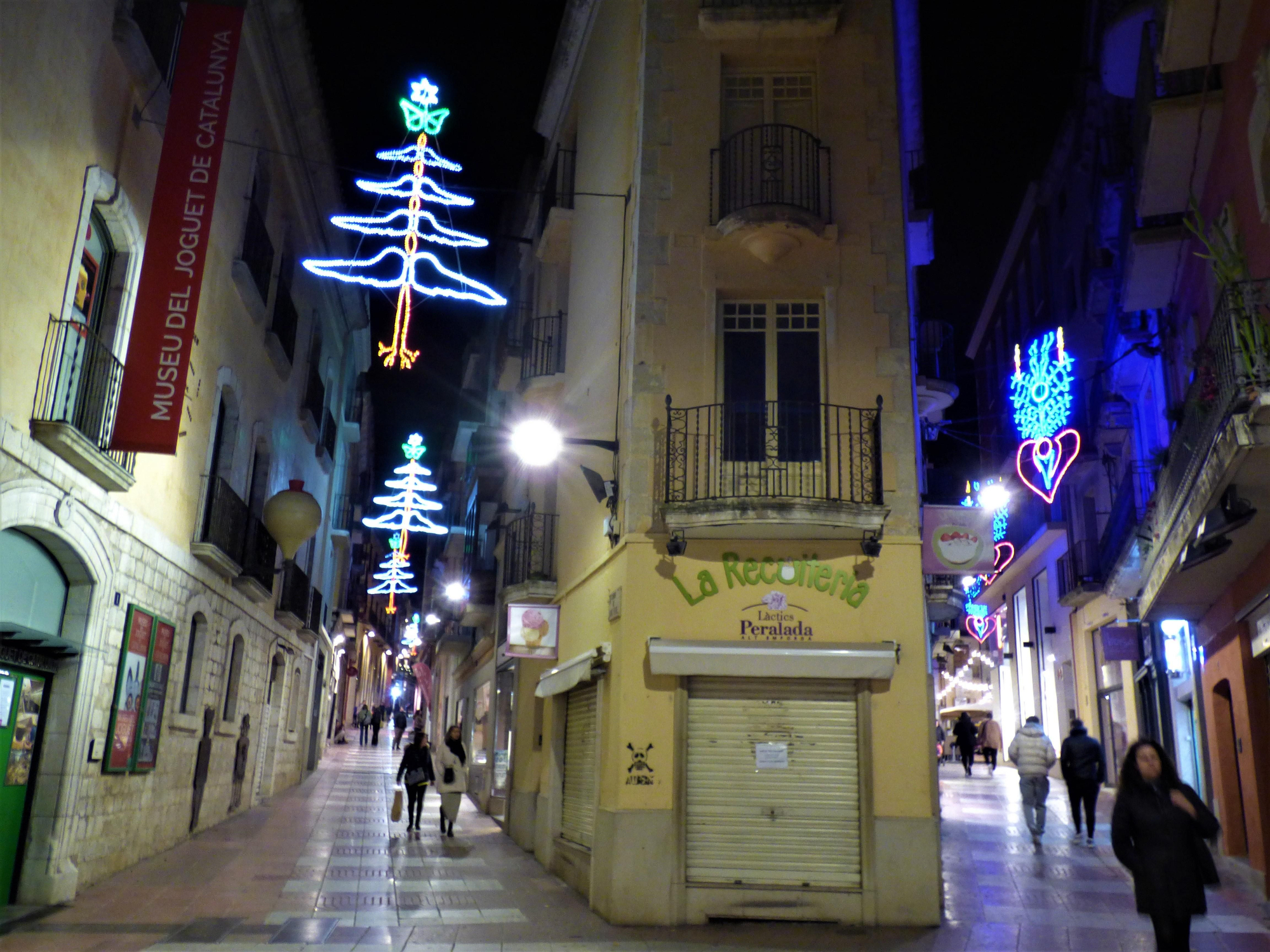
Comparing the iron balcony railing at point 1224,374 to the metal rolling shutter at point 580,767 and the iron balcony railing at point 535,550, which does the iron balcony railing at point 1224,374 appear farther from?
the iron balcony railing at point 535,550

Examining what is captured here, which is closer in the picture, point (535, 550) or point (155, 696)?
point (155, 696)

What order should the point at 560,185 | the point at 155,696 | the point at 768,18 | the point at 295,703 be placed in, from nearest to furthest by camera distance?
the point at 768,18, the point at 155,696, the point at 560,185, the point at 295,703

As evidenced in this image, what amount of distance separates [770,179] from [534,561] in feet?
23.6

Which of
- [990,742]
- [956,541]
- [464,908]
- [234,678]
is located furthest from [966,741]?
[464,908]

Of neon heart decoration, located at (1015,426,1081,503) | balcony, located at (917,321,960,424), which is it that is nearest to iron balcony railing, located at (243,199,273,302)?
balcony, located at (917,321,960,424)

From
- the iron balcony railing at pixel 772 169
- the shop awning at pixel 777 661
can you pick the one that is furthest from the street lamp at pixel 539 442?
the iron balcony railing at pixel 772 169

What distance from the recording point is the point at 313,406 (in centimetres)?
2330

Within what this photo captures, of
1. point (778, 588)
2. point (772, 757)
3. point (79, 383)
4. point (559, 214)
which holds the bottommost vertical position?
point (772, 757)

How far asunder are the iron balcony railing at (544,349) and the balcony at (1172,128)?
8865 mm

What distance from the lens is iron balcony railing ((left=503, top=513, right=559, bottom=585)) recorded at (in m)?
16.2

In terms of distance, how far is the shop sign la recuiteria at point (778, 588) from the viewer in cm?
1105

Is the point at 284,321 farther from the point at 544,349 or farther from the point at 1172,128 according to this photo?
the point at 1172,128

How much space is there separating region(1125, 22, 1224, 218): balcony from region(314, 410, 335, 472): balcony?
18.3m

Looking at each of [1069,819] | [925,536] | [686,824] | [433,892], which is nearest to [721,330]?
[925,536]
